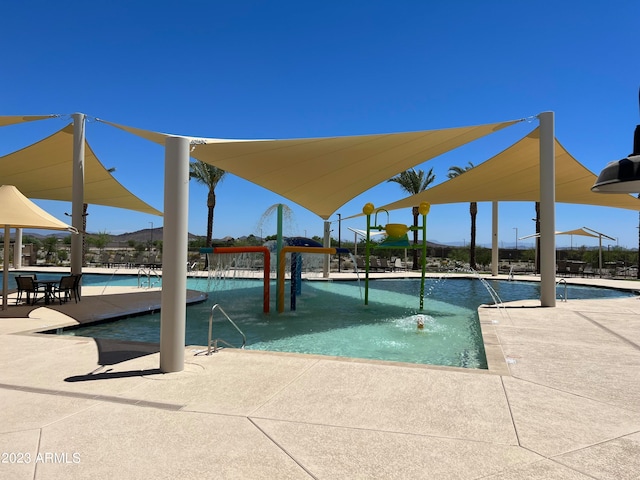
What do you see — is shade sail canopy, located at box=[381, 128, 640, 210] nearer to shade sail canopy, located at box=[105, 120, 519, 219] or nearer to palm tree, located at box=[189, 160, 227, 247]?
shade sail canopy, located at box=[105, 120, 519, 219]

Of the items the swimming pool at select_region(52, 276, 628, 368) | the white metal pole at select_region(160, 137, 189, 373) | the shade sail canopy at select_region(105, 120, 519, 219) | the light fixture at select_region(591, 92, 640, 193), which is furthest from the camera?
the shade sail canopy at select_region(105, 120, 519, 219)

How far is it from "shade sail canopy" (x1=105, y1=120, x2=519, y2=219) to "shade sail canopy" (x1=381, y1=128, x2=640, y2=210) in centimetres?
213

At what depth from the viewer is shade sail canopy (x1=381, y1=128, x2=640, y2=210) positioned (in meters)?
10.3

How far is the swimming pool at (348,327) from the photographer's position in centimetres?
602

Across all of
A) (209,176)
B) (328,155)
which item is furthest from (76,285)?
(209,176)

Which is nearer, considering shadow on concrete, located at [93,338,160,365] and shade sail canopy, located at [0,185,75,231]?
shadow on concrete, located at [93,338,160,365]

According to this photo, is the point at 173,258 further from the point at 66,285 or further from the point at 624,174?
the point at 66,285

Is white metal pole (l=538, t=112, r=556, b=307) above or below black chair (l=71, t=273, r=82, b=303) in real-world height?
above

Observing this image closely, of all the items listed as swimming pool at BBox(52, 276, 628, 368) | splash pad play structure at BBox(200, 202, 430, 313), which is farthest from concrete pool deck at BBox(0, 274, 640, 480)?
splash pad play structure at BBox(200, 202, 430, 313)

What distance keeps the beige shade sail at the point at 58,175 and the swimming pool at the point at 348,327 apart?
16.6 feet

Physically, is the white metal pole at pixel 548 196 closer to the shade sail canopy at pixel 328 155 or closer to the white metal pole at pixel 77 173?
the shade sail canopy at pixel 328 155

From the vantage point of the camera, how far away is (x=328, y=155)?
8633 millimetres

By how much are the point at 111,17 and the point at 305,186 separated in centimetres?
608

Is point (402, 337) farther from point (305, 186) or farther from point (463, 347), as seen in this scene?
point (305, 186)
